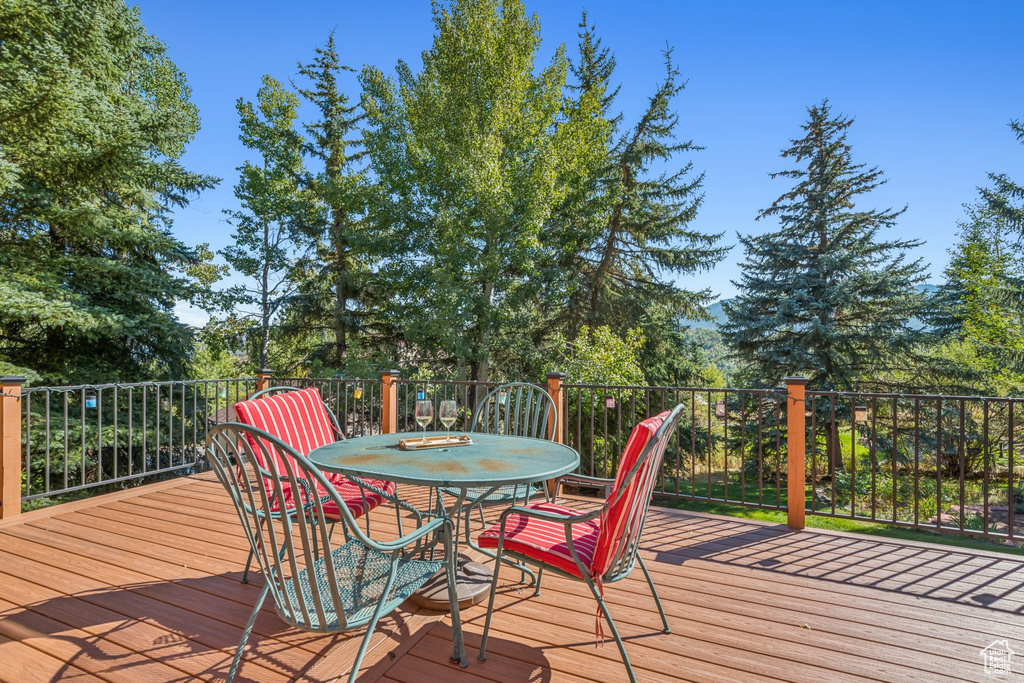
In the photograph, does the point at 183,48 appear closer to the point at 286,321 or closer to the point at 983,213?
the point at 286,321

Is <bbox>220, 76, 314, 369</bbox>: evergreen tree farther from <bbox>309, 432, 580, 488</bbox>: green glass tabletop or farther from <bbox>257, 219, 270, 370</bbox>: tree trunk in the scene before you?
<bbox>309, 432, 580, 488</bbox>: green glass tabletop

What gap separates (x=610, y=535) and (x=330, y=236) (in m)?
14.5

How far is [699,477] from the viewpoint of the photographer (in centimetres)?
1443

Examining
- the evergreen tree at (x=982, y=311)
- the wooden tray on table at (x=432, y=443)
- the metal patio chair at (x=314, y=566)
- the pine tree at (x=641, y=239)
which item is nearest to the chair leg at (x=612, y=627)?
the metal patio chair at (x=314, y=566)

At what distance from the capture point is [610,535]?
1601mm

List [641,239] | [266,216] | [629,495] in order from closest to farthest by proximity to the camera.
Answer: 1. [629,495]
2. [266,216]
3. [641,239]

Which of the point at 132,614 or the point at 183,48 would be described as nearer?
the point at 132,614

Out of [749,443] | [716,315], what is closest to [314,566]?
[749,443]

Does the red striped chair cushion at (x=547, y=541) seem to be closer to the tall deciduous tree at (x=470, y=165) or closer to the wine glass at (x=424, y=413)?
the wine glass at (x=424, y=413)

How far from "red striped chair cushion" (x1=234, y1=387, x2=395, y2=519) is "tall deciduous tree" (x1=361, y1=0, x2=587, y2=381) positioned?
27.4 ft

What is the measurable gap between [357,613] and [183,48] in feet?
54.5

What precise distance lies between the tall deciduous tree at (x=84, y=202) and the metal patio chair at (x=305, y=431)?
771 cm

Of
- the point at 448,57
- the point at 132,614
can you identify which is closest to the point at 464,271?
the point at 448,57

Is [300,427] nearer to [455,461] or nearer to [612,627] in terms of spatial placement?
[455,461]
